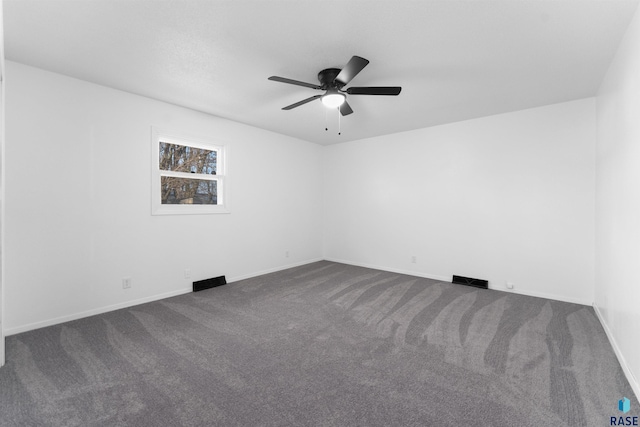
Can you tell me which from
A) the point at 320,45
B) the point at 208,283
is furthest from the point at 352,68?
the point at 208,283

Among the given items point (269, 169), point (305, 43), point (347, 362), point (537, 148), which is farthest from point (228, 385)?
point (537, 148)

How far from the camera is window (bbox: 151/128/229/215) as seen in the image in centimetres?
354

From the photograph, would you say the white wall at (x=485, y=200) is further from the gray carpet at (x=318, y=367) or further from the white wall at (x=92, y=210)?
the white wall at (x=92, y=210)

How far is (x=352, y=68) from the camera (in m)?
2.16

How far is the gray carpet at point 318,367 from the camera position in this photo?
1618 mm

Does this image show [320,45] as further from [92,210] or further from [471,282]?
[471,282]

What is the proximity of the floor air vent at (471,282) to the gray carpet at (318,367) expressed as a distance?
62 centimetres

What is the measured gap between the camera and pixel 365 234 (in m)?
5.45

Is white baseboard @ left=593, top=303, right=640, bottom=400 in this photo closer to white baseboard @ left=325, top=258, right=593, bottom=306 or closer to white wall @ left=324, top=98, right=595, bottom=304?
white baseboard @ left=325, top=258, right=593, bottom=306

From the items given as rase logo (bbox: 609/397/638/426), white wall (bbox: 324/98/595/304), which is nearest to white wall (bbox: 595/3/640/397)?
rase logo (bbox: 609/397/638/426)

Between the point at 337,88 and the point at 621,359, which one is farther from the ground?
the point at 337,88

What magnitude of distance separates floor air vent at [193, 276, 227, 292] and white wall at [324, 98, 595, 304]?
8.65 feet

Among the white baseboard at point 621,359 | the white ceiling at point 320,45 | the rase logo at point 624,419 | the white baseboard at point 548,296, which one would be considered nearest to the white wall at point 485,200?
the white baseboard at point 548,296

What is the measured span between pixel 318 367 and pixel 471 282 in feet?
10.2
